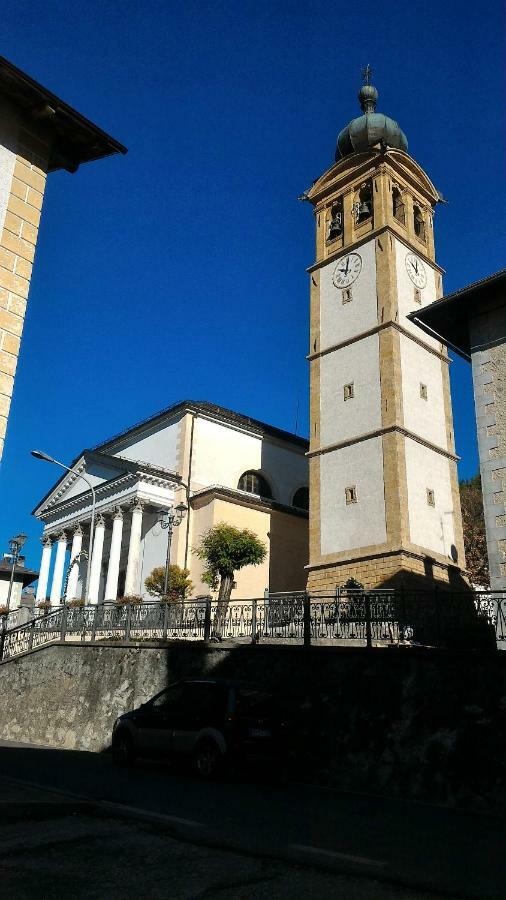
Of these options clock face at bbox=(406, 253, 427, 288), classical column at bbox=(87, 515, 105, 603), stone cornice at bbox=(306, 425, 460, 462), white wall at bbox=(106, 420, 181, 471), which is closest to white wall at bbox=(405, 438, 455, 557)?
stone cornice at bbox=(306, 425, 460, 462)

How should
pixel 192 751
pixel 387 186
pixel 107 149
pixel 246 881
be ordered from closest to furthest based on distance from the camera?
pixel 246 881 → pixel 107 149 → pixel 192 751 → pixel 387 186

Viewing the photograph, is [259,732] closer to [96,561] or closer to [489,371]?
[489,371]

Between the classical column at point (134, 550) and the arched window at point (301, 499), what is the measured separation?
10548 mm

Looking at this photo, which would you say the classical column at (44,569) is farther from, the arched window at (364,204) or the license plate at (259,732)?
the license plate at (259,732)

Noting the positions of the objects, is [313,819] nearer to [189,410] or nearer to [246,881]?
[246,881]

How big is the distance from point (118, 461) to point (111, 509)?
241 cm

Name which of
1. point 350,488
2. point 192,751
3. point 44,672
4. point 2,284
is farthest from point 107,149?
point 350,488

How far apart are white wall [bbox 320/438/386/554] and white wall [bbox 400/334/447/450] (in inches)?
86.1

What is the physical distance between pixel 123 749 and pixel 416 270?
26.0 meters

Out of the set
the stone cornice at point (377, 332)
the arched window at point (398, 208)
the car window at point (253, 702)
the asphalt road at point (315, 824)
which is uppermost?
the arched window at point (398, 208)

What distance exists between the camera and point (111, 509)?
35531 mm

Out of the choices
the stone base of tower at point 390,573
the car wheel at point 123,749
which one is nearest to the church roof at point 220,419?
the stone base of tower at point 390,573

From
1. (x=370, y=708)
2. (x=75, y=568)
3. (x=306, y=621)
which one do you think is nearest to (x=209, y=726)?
(x=370, y=708)

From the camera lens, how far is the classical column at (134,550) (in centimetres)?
3319
